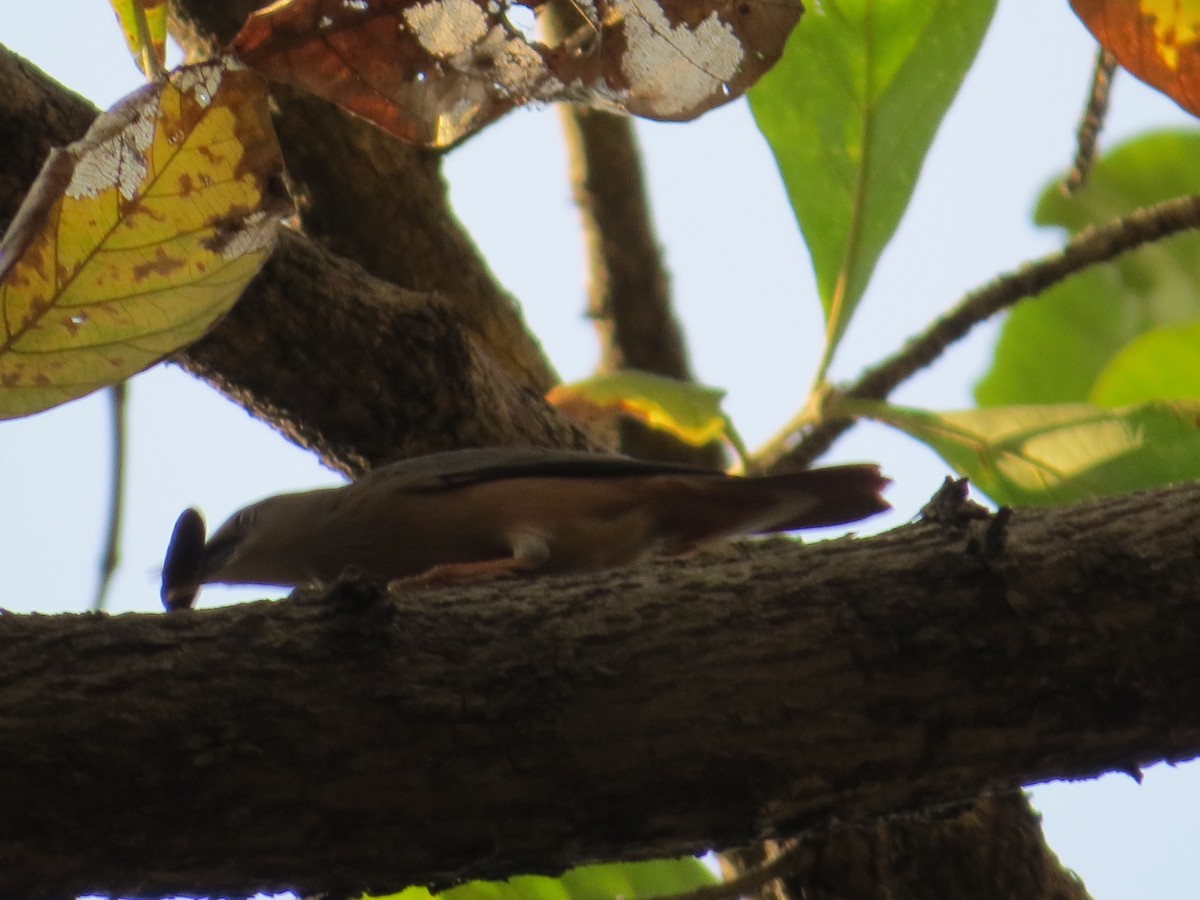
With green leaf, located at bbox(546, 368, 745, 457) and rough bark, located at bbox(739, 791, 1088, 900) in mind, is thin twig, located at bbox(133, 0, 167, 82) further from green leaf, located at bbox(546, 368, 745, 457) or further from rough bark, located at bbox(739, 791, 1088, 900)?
rough bark, located at bbox(739, 791, 1088, 900)

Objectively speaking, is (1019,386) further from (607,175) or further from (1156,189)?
(607,175)

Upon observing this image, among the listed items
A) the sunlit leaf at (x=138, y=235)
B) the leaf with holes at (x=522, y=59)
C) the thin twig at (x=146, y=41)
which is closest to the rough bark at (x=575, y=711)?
the sunlit leaf at (x=138, y=235)

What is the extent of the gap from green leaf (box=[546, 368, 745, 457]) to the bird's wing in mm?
133

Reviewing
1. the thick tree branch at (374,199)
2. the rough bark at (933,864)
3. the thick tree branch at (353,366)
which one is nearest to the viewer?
the rough bark at (933,864)

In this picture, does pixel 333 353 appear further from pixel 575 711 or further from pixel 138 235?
pixel 575 711

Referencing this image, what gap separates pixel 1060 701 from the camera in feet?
6.55

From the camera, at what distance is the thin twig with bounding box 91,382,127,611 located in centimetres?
328

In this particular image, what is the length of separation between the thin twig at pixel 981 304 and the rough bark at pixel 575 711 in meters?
1.57

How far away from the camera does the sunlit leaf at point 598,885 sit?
308cm

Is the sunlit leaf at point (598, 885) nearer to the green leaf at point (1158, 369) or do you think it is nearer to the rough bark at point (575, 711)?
the rough bark at point (575, 711)

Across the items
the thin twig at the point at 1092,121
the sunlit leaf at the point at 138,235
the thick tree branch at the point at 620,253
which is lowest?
the sunlit leaf at the point at 138,235

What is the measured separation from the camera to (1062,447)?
126 inches

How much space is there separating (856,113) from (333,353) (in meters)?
1.45

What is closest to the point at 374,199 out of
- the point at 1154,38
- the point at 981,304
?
the point at 981,304
